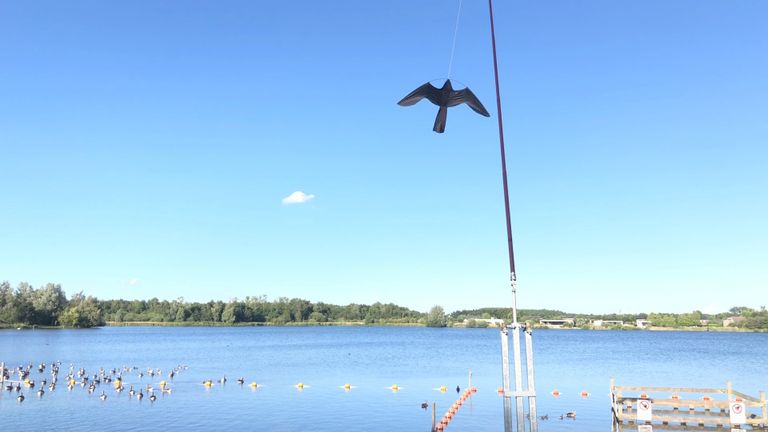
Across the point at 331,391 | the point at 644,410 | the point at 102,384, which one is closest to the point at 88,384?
the point at 102,384

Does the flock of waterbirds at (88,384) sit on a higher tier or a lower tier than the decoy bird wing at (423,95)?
lower

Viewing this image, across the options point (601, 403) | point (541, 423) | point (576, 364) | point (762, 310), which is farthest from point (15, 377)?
point (762, 310)

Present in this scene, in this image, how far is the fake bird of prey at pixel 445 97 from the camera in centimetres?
932

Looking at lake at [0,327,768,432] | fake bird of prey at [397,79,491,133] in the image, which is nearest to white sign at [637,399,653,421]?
lake at [0,327,768,432]

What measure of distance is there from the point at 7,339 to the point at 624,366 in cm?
9974

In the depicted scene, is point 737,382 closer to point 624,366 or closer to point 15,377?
point 624,366

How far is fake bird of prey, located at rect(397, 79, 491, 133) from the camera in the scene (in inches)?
367

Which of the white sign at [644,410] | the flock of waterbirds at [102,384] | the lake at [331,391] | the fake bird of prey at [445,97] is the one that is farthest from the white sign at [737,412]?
the fake bird of prey at [445,97]

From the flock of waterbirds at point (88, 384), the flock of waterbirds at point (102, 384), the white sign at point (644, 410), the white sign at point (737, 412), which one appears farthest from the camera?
the flock of waterbirds at point (88, 384)

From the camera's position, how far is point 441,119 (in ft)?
31.8

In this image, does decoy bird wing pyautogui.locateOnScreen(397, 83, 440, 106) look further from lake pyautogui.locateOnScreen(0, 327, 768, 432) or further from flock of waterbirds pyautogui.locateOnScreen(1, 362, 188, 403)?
flock of waterbirds pyautogui.locateOnScreen(1, 362, 188, 403)

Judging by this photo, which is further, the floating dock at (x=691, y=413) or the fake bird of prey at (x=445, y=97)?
the floating dock at (x=691, y=413)

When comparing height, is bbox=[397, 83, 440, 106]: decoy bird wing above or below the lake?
above

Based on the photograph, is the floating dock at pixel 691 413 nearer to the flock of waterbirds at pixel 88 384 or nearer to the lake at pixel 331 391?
the lake at pixel 331 391
